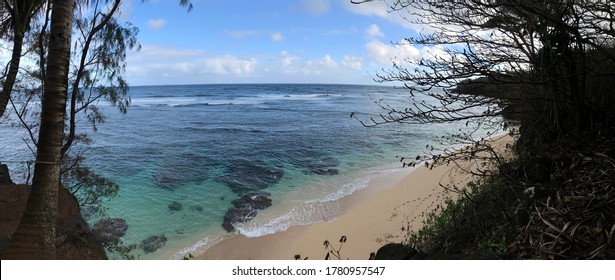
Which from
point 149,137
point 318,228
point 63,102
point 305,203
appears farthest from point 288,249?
point 149,137

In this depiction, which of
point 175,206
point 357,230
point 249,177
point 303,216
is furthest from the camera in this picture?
point 249,177

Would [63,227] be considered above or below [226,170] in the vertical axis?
above

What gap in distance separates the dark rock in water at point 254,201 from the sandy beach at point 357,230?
6.99ft

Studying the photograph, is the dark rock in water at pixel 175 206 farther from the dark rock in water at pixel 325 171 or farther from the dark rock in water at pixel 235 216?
the dark rock in water at pixel 325 171

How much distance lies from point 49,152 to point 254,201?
8.13 meters

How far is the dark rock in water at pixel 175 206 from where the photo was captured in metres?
11.2

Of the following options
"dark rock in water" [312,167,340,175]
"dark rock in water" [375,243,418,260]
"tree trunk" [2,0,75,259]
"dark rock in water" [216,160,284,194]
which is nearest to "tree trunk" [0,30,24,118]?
"tree trunk" [2,0,75,259]

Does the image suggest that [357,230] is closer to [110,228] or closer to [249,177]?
[249,177]

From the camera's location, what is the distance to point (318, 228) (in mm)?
9188

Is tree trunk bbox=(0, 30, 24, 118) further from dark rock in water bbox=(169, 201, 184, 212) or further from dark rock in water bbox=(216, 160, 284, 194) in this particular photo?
dark rock in water bbox=(216, 160, 284, 194)

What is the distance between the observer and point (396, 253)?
125 inches

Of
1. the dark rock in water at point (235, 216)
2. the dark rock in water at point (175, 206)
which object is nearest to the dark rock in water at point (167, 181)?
the dark rock in water at point (175, 206)

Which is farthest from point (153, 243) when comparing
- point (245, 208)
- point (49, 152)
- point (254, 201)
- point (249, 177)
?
point (49, 152)

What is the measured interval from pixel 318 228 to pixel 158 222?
5004 mm
